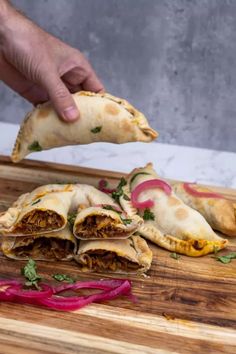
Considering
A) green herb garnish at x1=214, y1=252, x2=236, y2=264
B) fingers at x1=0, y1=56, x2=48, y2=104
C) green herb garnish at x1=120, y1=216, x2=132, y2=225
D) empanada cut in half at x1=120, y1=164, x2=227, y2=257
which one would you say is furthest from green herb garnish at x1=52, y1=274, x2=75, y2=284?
fingers at x1=0, y1=56, x2=48, y2=104

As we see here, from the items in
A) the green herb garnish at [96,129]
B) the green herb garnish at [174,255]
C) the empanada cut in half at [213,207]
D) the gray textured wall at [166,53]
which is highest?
the gray textured wall at [166,53]

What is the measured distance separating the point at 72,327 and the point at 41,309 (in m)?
0.16

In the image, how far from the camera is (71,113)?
9.60 ft

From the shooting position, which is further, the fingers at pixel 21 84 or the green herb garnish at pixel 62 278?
the fingers at pixel 21 84

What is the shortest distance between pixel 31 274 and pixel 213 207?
933mm

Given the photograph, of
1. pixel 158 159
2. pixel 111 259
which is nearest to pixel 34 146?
pixel 111 259

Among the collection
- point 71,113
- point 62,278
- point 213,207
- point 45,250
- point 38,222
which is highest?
point 71,113

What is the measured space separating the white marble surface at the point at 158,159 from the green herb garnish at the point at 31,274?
132 cm

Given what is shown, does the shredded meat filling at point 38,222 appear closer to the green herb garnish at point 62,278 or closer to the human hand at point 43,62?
the green herb garnish at point 62,278

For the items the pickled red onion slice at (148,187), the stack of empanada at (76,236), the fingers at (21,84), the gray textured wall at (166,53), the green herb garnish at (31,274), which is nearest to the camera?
the green herb garnish at (31,274)

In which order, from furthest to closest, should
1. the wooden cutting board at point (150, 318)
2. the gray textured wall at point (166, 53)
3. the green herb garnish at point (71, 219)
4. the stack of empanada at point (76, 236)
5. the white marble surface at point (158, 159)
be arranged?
the gray textured wall at point (166, 53) → the white marble surface at point (158, 159) → the green herb garnish at point (71, 219) → the stack of empanada at point (76, 236) → the wooden cutting board at point (150, 318)

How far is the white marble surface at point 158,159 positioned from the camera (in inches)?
154

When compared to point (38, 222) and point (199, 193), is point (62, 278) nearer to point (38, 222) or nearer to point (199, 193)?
point (38, 222)

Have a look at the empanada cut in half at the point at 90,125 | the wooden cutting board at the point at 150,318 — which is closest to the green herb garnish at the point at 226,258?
the wooden cutting board at the point at 150,318
